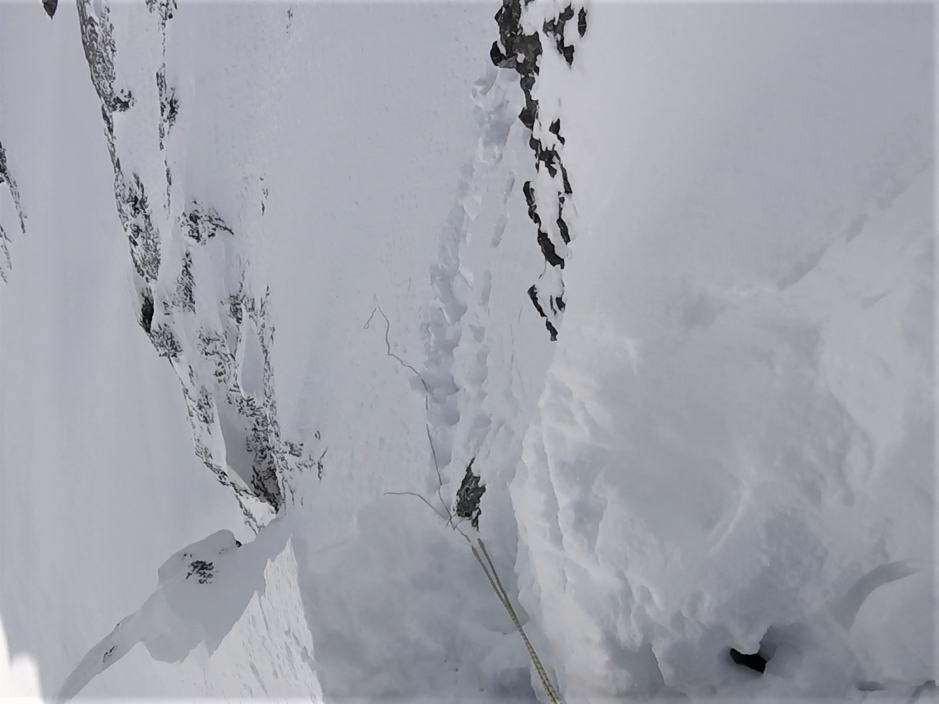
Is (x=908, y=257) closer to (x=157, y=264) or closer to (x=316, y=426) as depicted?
(x=316, y=426)

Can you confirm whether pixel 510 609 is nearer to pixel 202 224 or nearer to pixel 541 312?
pixel 541 312

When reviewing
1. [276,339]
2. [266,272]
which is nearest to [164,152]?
[266,272]

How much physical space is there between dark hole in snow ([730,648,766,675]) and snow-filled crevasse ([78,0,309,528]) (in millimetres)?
3302

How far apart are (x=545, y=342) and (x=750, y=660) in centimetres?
168

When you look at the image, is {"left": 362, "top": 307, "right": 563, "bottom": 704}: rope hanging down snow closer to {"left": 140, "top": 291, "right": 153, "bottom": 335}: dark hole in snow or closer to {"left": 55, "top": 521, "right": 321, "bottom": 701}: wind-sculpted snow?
{"left": 55, "top": 521, "right": 321, "bottom": 701}: wind-sculpted snow

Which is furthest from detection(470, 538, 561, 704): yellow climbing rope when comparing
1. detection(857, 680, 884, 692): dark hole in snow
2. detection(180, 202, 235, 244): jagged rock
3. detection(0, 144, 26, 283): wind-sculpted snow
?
detection(0, 144, 26, 283): wind-sculpted snow

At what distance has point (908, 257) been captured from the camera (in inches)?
70.4

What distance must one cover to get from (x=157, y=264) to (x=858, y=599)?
696 cm

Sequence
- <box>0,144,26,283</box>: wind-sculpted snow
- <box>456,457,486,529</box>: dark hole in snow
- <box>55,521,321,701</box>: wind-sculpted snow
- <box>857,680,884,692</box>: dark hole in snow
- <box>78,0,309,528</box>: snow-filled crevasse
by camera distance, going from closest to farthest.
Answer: <box>857,680,884,692</box>: dark hole in snow, <box>55,521,321,701</box>: wind-sculpted snow, <box>456,457,486,529</box>: dark hole in snow, <box>78,0,309,528</box>: snow-filled crevasse, <box>0,144,26,283</box>: wind-sculpted snow

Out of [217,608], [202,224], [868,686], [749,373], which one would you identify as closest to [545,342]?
[749,373]

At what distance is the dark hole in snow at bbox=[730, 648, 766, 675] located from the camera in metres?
2.32

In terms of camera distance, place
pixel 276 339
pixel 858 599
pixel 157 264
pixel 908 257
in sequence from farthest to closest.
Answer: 1. pixel 157 264
2. pixel 276 339
3. pixel 858 599
4. pixel 908 257

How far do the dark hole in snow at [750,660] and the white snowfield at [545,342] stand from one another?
0.01 metres

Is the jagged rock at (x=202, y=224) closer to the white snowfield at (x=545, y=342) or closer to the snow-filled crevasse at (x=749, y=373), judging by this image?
the white snowfield at (x=545, y=342)
